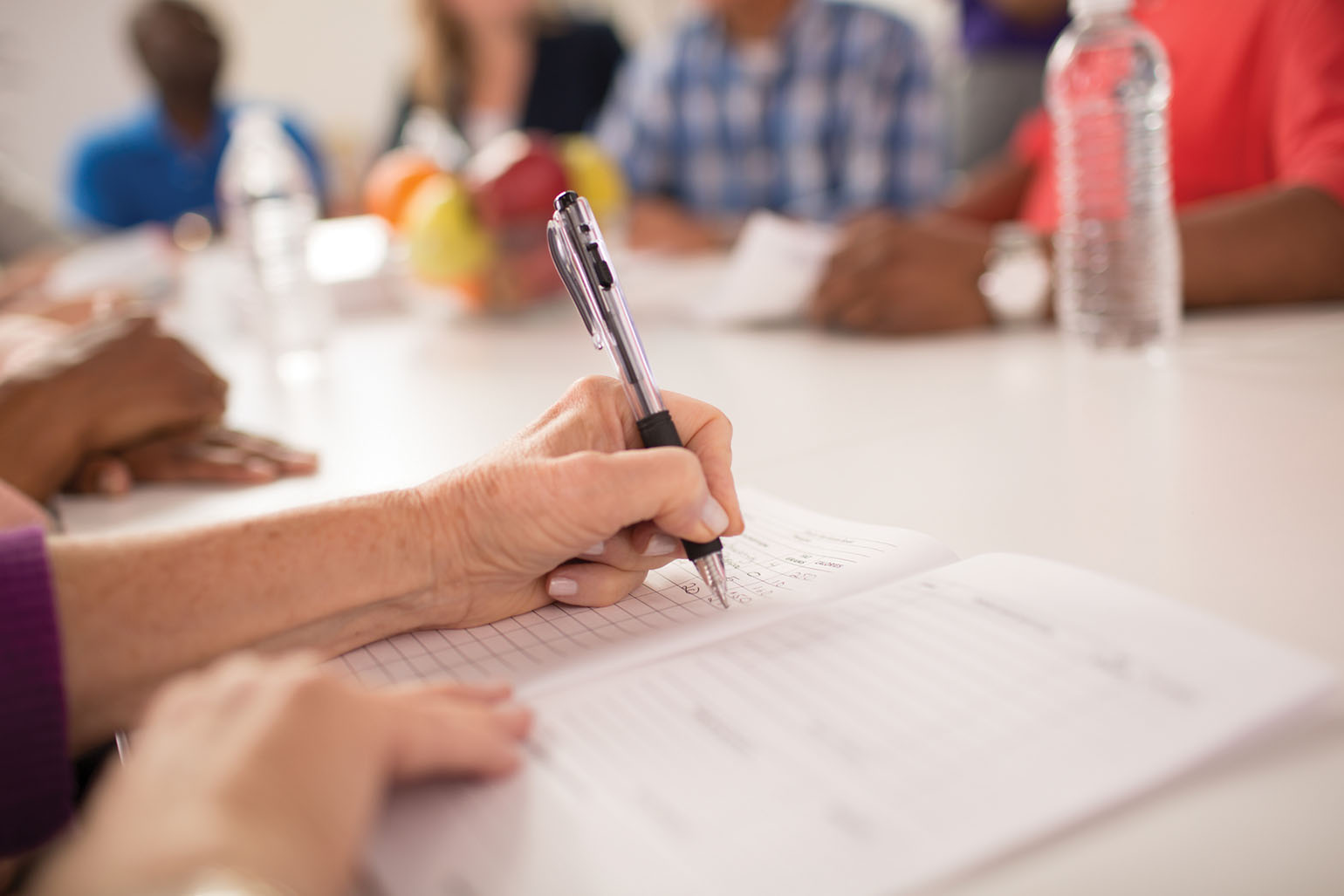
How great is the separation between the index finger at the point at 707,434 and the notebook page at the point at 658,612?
0.14ft

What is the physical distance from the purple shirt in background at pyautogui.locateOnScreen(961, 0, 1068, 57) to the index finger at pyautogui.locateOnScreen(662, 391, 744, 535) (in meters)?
2.49

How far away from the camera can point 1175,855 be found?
336 millimetres

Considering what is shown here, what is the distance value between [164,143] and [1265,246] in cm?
340

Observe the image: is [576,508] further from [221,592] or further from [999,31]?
[999,31]

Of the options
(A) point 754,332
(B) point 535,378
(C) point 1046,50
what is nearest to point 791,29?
(C) point 1046,50

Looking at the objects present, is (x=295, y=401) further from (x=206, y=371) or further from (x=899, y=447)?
(x=899, y=447)

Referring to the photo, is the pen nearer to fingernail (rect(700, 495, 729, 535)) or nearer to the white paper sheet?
fingernail (rect(700, 495, 729, 535))

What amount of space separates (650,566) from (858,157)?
7.18ft

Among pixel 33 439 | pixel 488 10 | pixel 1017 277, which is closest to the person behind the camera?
pixel 33 439

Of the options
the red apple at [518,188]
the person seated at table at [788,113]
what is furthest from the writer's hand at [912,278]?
the person seated at table at [788,113]

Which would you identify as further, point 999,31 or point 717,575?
point 999,31

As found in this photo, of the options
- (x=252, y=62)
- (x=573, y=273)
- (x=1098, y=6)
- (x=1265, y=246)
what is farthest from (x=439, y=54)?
(x=573, y=273)

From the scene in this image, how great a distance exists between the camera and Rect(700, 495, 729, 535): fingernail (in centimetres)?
54

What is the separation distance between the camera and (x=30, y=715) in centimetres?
42
